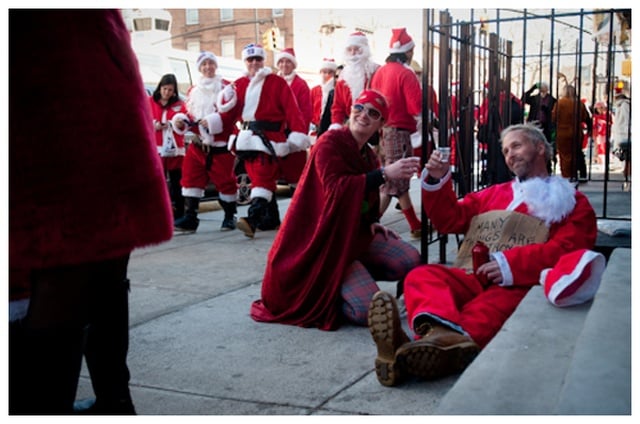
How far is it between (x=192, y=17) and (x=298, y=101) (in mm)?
49626

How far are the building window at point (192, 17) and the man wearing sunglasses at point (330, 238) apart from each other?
2102 inches

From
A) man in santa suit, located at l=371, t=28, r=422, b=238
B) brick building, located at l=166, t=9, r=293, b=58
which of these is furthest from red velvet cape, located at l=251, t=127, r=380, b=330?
brick building, located at l=166, t=9, r=293, b=58

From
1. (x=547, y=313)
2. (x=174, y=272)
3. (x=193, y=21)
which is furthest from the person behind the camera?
(x=193, y=21)

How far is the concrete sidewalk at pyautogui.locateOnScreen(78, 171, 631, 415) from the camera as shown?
287cm

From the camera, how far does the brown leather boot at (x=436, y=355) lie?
9.66 ft

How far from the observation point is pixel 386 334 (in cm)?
298

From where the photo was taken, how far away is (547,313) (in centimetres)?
Answer: 300

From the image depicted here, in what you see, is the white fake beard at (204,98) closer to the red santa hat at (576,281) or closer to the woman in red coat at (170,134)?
the woman in red coat at (170,134)

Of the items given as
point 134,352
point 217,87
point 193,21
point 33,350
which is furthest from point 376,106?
point 193,21

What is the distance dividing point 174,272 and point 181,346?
6.38 feet

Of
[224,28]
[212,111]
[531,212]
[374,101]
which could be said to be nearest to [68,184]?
[374,101]

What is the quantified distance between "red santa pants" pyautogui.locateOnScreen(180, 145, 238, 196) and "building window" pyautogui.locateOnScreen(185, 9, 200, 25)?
4963 cm

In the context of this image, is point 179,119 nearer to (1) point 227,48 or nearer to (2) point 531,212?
(2) point 531,212

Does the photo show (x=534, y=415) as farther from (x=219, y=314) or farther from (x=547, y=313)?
(x=219, y=314)
